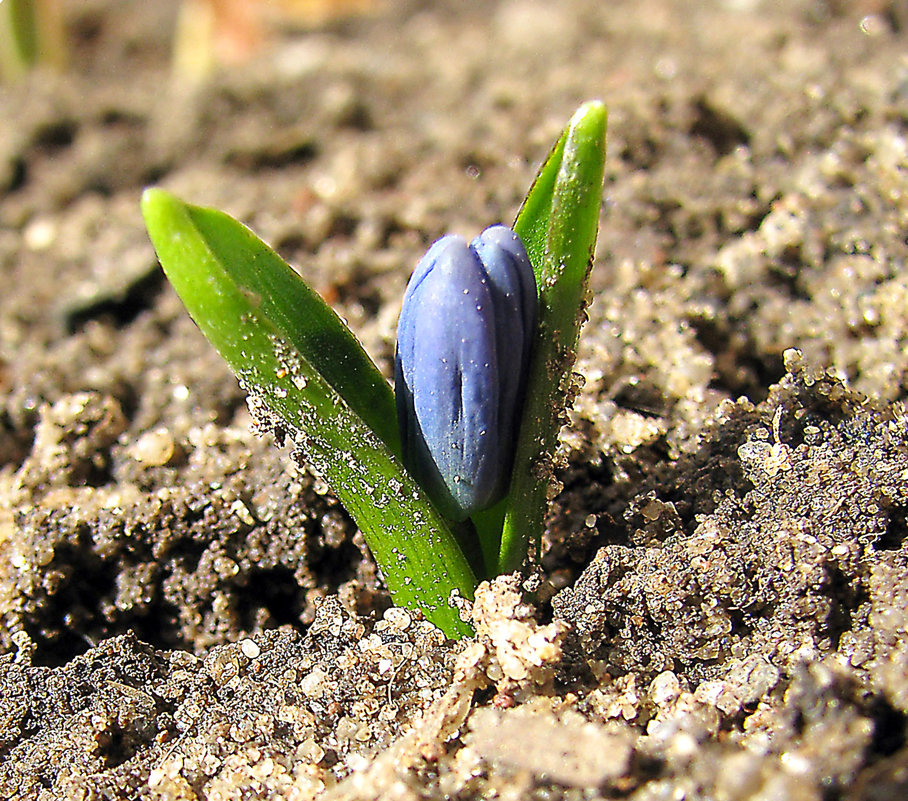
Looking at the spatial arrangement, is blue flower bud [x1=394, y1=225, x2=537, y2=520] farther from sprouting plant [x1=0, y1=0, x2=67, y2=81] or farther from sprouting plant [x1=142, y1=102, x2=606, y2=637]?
sprouting plant [x1=0, y1=0, x2=67, y2=81]

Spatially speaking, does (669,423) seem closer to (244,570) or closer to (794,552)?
(794,552)

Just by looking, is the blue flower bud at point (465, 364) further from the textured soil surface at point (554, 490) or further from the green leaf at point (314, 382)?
the textured soil surface at point (554, 490)

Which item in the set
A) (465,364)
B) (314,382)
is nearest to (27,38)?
(314,382)

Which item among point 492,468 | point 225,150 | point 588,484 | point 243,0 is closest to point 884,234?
point 588,484

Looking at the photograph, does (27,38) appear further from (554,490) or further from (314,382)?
(554,490)

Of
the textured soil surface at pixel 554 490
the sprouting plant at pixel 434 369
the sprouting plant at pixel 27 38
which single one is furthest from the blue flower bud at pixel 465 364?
the sprouting plant at pixel 27 38

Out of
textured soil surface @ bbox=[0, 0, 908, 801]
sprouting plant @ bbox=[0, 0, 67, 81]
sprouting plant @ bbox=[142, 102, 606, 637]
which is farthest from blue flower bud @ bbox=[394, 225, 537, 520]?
sprouting plant @ bbox=[0, 0, 67, 81]

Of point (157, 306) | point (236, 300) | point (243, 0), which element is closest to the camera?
point (236, 300)
